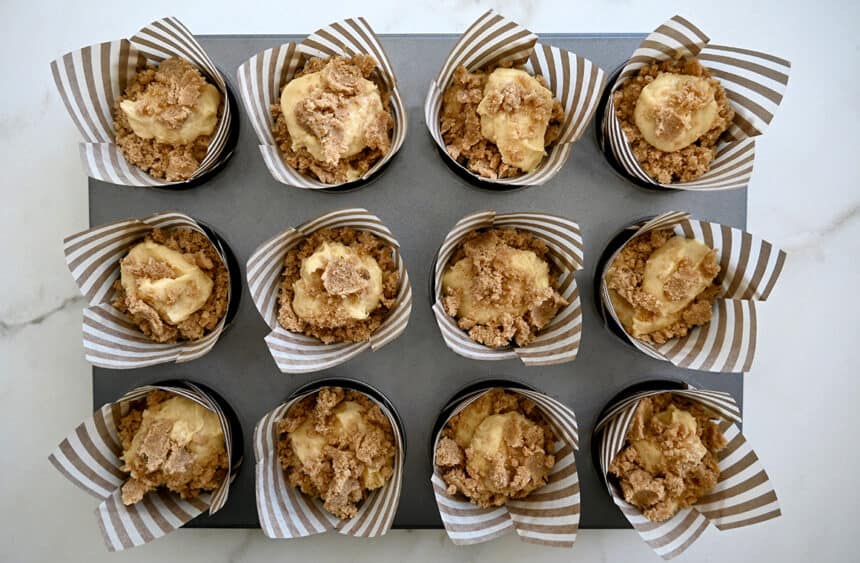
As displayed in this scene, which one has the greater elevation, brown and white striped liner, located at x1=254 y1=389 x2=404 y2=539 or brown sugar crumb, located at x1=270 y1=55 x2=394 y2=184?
brown sugar crumb, located at x1=270 y1=55 x2=394 y2=184

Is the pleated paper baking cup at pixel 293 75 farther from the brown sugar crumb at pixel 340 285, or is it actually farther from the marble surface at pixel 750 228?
the marble surface at pixel 750 228

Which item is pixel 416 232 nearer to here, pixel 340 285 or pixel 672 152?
pixel 340 285

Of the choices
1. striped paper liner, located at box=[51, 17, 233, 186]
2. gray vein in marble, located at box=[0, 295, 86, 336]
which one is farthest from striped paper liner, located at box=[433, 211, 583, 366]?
gray vein in marble, located at box=[0, 295, 86, 336]

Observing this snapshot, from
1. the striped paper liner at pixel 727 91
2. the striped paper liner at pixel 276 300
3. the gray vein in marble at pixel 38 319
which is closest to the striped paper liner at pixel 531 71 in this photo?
the striped paper liner at pixel 727 91

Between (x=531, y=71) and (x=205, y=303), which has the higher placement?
(x=531, y=71)

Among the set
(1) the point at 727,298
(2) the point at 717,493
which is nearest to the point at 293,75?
(1) the point at 727,298

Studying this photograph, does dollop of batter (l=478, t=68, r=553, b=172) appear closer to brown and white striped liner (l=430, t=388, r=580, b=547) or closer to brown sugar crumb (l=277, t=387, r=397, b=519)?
brown and white striped liner (l=430, t=388, r=580, b=547)

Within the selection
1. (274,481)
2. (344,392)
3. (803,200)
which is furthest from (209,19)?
(803,200)
